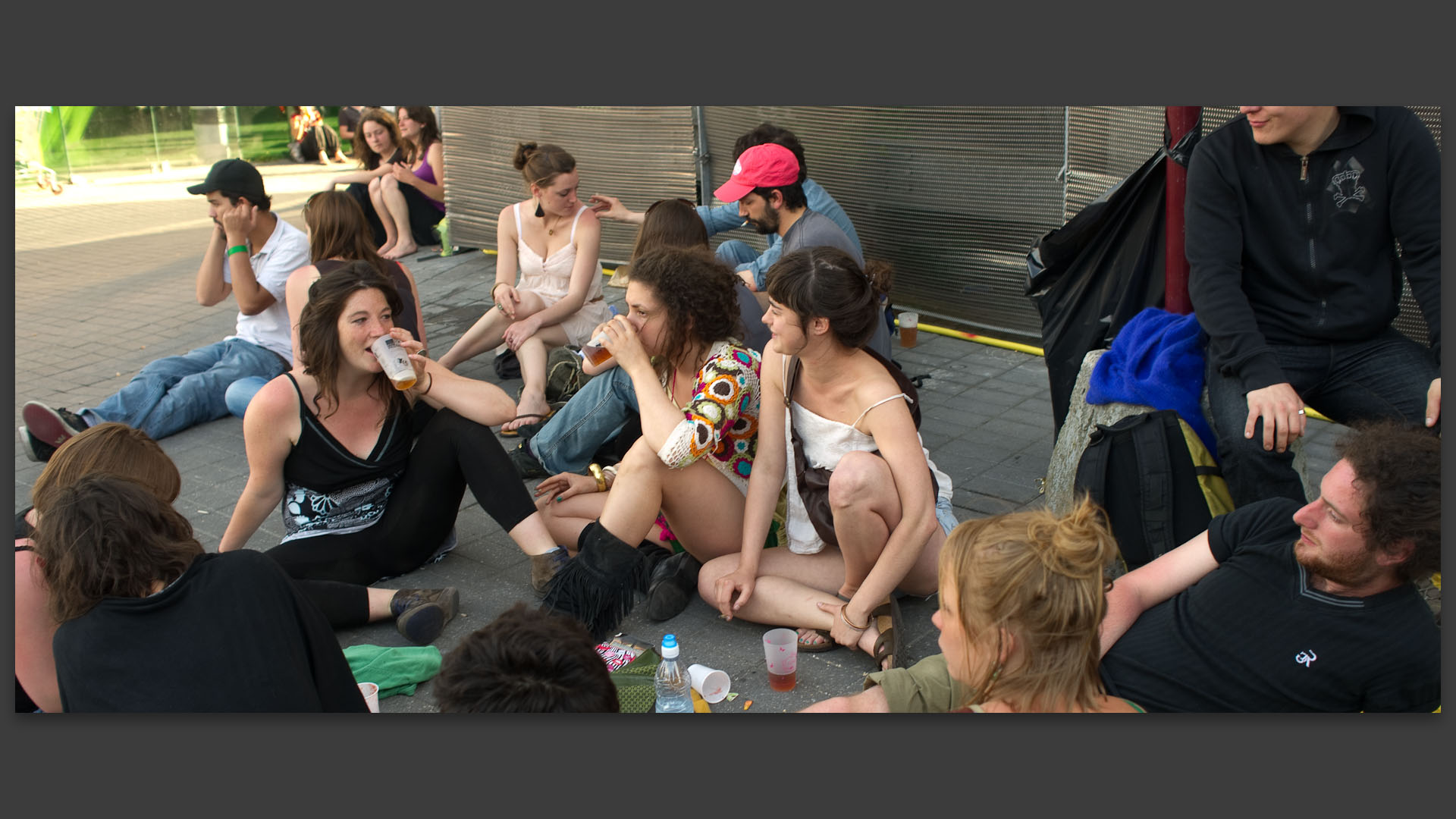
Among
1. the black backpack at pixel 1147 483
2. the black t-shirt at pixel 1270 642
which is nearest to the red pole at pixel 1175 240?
the black backpack at pixel 1147 483

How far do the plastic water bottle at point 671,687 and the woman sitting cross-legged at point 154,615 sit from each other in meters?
0.97

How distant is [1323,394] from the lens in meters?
3.46

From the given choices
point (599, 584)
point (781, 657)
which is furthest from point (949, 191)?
point (781, 657)

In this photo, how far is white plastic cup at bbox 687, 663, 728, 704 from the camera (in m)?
3.21

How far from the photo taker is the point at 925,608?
11.9ft

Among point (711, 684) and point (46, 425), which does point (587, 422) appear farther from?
point (46, 425)

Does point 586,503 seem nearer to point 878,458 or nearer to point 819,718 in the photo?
point 878,458

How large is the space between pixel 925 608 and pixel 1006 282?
125 inches

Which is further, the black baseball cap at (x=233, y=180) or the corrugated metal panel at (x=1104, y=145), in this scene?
the corrugated metal panel at (x=1104, y=145)

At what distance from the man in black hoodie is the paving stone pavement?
3.68 feet

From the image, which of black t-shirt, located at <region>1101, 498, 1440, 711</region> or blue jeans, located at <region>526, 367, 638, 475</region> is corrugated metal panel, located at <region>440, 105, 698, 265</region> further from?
black t-shirt, located at <region>1101, 498, 1440, 711</region>

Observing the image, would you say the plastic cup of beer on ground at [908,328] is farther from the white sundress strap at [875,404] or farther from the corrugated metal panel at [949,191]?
the white sundress strap at [875,404]

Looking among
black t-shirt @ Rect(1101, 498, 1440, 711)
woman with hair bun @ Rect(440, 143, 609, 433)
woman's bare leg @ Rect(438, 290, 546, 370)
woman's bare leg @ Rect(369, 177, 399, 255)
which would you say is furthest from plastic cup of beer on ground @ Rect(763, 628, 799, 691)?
woman's bare leg @ Rect(369, 177, 399, 255)

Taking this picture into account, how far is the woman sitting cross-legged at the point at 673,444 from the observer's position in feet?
11.4
